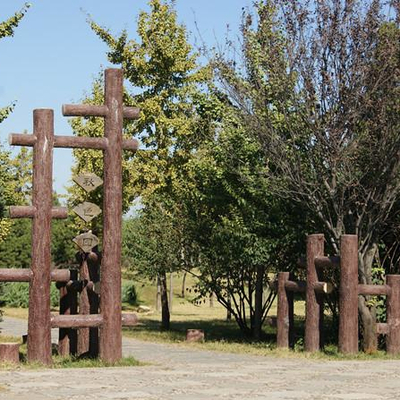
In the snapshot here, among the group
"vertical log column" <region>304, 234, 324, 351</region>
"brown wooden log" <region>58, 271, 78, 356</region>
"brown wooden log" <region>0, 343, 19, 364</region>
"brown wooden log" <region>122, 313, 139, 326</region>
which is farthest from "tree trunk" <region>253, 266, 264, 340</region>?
"brown wooden log" <region>0, 343, 19, 364</region>

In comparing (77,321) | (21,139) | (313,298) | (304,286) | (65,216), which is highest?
(21,139)

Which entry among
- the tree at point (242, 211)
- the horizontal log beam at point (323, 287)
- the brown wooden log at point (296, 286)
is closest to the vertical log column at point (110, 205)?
the horizontal log beam at point (323, 287)

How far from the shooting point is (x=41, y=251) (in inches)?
587

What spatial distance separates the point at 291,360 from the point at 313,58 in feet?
20.1

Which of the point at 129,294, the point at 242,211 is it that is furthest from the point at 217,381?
the point at 129,294

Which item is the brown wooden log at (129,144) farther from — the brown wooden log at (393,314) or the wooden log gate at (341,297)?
the brown wooden log at (393,314)

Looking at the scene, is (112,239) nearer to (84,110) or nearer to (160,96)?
(84,110)

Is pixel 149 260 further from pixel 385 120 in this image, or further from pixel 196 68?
pixel 385 120

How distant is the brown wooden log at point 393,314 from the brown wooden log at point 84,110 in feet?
22.5

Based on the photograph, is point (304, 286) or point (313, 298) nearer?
point (313, 298)

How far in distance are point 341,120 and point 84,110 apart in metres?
5.97

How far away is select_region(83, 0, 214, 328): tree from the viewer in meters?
29.2

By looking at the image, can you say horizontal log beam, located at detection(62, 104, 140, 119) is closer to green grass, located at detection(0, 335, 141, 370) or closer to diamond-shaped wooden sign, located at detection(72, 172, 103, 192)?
diamond-shaped wooden sign, located at detection(72, 172, 103, 192)

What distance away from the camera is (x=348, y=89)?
19031 millimetres
